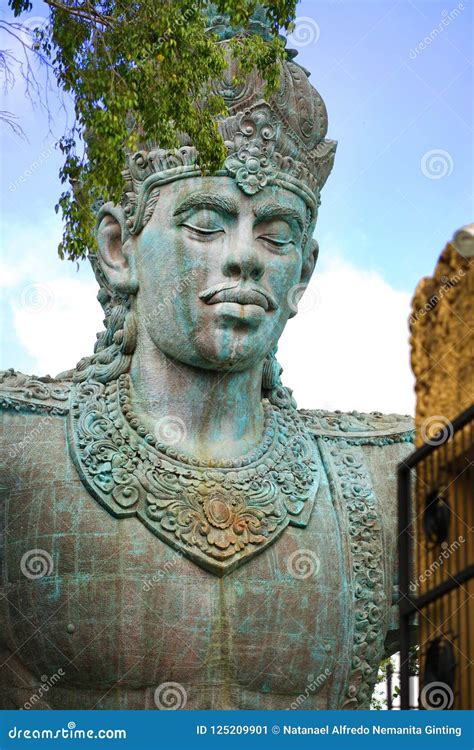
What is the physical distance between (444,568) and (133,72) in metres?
4.08

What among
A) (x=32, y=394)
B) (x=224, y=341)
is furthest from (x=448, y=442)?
(x=32, y=394)

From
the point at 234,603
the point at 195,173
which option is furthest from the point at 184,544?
the point at 195,173

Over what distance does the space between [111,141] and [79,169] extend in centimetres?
70

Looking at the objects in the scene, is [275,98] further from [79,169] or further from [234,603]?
[234,603]

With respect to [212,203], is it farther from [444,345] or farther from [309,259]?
[444,345]

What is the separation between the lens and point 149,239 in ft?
46.4

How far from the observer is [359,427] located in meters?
15.3

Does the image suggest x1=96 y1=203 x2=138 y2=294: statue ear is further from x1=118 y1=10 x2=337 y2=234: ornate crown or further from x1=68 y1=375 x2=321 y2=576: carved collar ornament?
x1=68 y1=375 x2=321 y2=576: carved collar ornament

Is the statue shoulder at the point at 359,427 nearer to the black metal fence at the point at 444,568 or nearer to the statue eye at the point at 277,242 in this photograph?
the statue eye at the point at 277,242

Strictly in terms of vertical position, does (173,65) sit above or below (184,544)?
above

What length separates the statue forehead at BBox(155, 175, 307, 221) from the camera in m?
13.9

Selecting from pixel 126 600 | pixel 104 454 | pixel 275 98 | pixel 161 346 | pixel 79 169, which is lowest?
pixel 126 600

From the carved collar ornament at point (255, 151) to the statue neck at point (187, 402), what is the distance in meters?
1.10

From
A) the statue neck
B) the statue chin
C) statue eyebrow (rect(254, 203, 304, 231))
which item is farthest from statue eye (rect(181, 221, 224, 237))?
the statue neck
